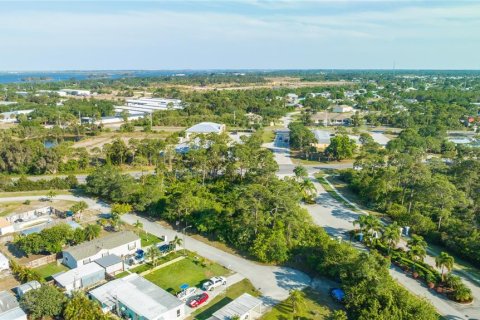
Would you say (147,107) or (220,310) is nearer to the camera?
(220,310)

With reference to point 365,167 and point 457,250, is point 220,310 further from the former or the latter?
point 365,167

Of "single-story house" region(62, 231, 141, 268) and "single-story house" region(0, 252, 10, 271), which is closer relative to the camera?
"single-story house" region(0, 252, 10, 271)

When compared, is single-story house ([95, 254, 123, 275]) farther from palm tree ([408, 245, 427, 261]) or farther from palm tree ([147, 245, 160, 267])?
palm tree ([408, 245, 427, 261])

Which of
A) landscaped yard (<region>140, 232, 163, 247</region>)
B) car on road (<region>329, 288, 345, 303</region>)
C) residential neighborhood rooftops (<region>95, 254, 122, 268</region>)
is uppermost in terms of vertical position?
residential neighborhood rooftops (<region>95, 254, 122, 268</region>)

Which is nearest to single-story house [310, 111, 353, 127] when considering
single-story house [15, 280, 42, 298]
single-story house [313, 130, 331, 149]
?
single-story house [313, 130, 331, 149]

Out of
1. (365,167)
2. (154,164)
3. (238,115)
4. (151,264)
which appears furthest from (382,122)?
(151,264)

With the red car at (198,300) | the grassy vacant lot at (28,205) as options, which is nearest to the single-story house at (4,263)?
the grassy vacant lot at (28,205)
